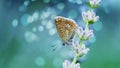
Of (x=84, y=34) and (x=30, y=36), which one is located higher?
(x=30, y=36)

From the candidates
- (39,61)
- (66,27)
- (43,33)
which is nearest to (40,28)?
(43,33)

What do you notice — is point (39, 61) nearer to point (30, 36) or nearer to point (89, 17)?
point (30, 36)

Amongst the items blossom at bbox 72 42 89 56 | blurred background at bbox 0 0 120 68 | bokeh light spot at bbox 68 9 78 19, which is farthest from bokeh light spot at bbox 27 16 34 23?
blossom at bbox 72 42 89 56

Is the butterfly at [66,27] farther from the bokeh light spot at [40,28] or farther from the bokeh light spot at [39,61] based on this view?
the bokeh light spot at [40,28]

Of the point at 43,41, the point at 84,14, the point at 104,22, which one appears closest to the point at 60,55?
the point at 43,41

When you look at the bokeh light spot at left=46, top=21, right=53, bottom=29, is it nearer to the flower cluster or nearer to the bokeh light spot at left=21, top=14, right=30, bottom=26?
the bokeh light spot at left=21, top=14, right=30, bottom=26

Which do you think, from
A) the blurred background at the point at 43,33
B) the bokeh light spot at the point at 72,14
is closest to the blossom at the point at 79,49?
the blurred background at the point at 43,33
